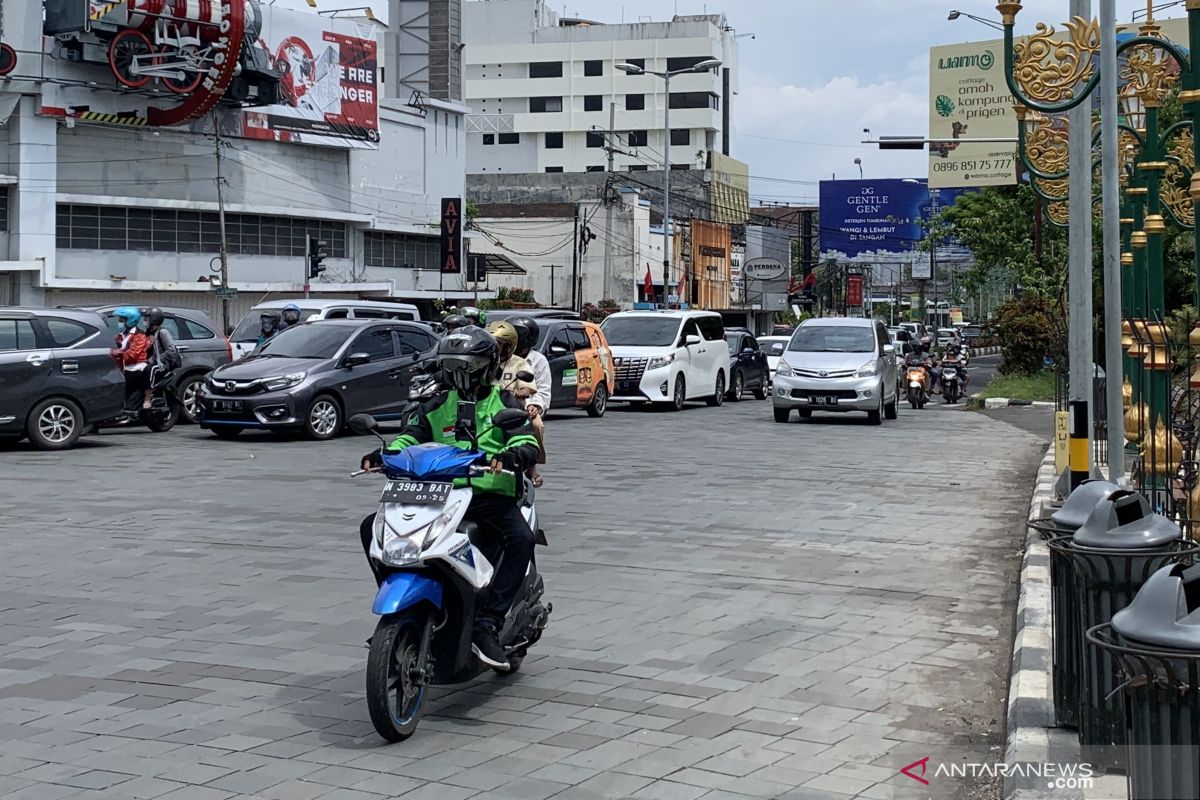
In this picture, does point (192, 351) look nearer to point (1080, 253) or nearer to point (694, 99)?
point (1080, 253)

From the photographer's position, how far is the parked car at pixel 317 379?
1894cm

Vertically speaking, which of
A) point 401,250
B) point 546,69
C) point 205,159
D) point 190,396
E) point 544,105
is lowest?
point 190,396

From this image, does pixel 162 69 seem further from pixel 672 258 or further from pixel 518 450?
pixel 518 450

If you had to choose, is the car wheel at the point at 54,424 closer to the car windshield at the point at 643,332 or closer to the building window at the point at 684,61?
the car windshield at the point at 643,332

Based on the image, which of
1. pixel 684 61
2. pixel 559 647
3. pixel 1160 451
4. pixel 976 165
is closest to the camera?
pixel 559 647

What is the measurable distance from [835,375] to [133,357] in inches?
440

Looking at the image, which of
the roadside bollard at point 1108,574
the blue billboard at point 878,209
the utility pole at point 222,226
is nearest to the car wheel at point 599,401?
the utility pole at point 222,226

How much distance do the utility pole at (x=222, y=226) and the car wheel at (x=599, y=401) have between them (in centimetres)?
1880

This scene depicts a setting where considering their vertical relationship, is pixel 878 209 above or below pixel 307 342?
above

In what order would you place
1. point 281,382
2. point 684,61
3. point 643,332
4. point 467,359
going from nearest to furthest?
1. point 467,359
2. point 281,382
3. point 643,332
4. point 684,61

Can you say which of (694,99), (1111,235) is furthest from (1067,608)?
(694,99)

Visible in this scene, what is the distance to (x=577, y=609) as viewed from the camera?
28.0 ft

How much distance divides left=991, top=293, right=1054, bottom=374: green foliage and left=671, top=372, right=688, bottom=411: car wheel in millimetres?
14364

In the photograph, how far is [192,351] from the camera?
21.4 m
